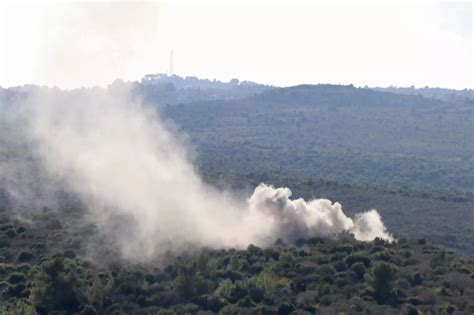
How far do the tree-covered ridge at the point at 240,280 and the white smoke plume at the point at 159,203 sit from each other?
530 cm

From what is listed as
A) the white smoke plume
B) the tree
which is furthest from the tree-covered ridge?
the white smoke plume

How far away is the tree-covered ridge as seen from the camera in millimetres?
50438

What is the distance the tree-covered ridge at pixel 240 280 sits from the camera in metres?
50.4

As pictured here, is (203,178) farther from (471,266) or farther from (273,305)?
(273,305)

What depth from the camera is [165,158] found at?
119125 mm

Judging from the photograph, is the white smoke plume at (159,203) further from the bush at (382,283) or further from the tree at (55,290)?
the bush at (382,283)

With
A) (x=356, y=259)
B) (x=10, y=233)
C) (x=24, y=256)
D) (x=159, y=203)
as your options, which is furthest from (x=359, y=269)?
(x=159, y=203)

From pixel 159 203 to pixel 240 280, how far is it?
31.5 metres

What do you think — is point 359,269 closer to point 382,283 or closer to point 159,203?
point 382,283

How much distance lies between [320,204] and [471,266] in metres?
22.3

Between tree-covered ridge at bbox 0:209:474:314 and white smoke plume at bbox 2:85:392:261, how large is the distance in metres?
5.30

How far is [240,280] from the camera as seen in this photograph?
5662cm

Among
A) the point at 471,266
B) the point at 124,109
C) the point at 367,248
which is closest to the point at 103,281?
the point at 367,248

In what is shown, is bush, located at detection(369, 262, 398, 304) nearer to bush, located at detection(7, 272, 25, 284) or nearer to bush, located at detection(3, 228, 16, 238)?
bush, located at detection(7, 272, 25, 284)
